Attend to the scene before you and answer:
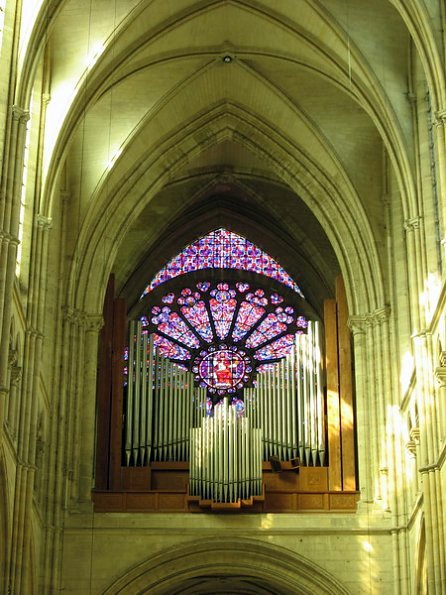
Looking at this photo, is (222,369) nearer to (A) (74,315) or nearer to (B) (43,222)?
(A) (74,315)

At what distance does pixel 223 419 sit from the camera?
2936cm

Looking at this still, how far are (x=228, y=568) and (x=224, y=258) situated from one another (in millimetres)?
8966

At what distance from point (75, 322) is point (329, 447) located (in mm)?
5473

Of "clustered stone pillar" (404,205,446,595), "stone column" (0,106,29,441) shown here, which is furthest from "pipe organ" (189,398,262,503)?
"stone column" (0,106,29,441)

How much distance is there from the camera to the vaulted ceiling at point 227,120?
26609 millimetres

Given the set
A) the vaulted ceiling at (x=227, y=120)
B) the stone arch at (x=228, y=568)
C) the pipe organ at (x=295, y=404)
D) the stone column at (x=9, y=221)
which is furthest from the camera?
the pipe organ at (x=295, y=404)

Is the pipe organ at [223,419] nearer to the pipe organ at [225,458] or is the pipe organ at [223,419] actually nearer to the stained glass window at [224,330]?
the pipe organ at [225,458]

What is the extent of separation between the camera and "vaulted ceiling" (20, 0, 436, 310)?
26.6m

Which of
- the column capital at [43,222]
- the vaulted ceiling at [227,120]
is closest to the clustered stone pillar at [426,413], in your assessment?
the vaulted ceiling at [227,120]

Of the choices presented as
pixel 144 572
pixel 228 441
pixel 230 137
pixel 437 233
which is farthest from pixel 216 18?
pixel 144 572

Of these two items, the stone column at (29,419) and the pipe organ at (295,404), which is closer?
the stone column at (29,419)

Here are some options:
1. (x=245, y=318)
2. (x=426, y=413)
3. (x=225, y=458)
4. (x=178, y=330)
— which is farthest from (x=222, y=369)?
(x=426, y=413)

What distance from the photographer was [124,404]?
102 feet

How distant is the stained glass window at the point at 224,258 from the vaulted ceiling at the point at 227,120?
59cm
